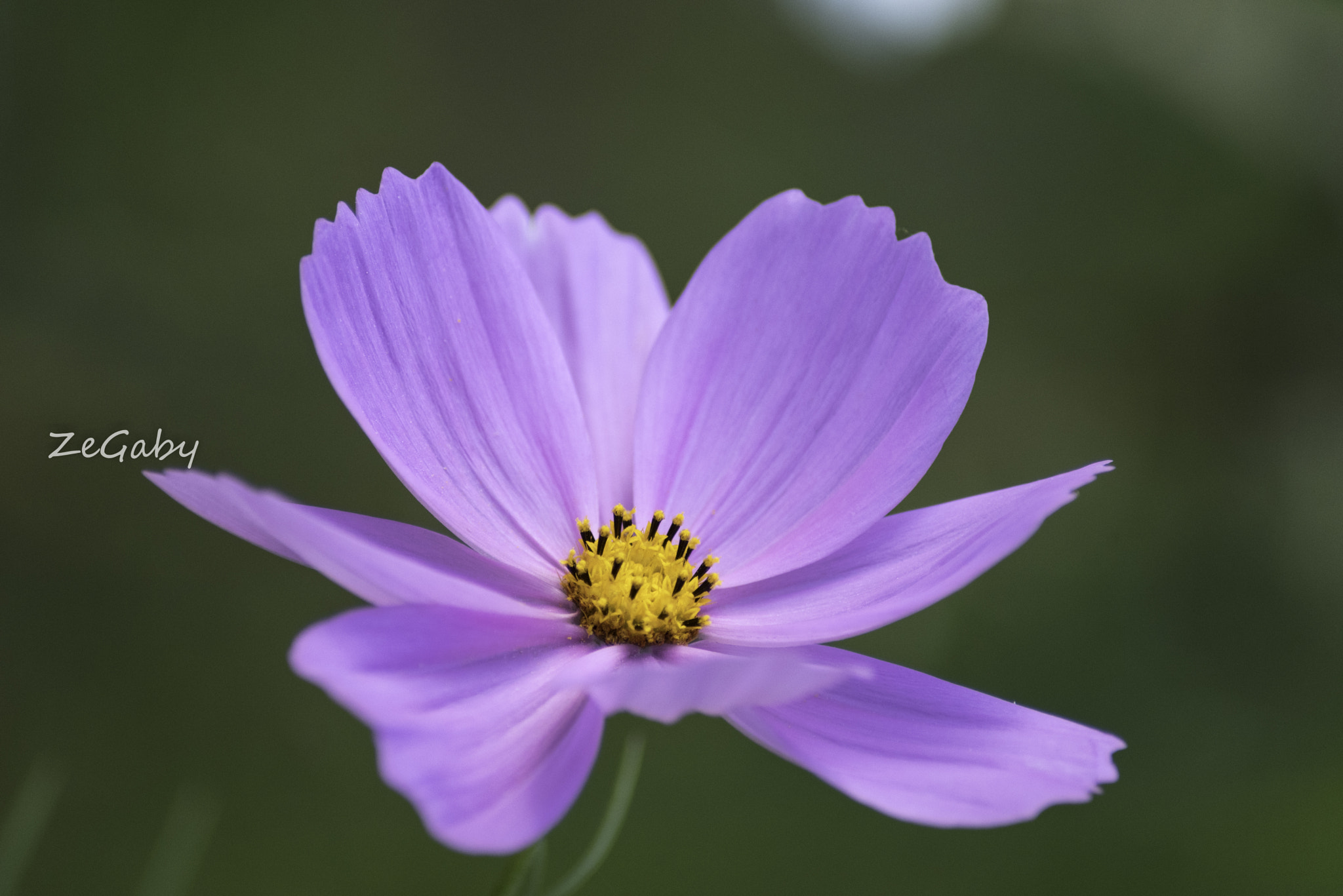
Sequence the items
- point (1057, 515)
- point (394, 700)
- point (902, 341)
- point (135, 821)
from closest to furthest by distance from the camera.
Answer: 1. point (394, 700)
2. point (902, 341)
3. point (135, 821)
4. point (1057, 515)

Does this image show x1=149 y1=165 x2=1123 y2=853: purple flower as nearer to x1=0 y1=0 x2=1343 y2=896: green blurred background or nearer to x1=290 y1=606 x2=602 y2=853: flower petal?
x1=290 y1=606 x2=602 y2=853: flower petal

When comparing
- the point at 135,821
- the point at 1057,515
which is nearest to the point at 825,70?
the point at 1057,515

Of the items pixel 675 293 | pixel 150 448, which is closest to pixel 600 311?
pixel 150 448

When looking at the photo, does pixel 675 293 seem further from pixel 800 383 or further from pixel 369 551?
pixel 369 551

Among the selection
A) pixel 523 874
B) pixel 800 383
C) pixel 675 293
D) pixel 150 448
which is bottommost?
pixel 523 874

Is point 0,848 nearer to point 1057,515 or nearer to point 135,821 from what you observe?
point 135,821
